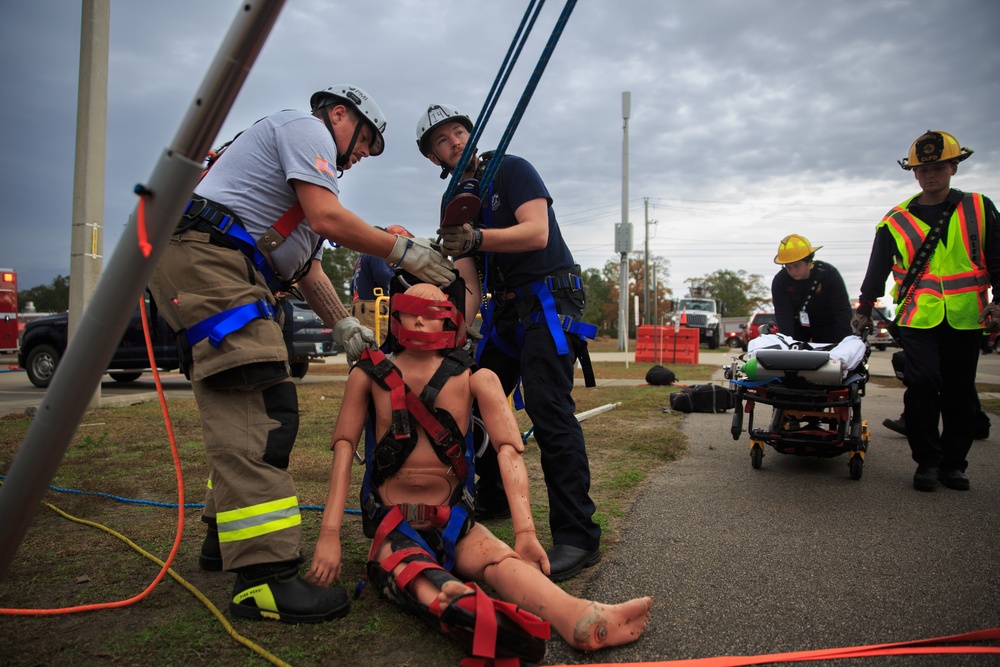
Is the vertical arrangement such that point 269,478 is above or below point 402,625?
above

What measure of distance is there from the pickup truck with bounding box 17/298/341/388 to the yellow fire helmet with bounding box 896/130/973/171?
26.5 ft

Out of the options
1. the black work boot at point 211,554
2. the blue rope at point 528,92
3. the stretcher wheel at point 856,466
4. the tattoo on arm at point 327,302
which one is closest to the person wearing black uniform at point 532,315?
the blue rope at point 528,92

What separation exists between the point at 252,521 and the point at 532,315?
4.97 feet

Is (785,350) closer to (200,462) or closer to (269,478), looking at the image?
(269,478)

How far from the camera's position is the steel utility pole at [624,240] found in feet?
93.4

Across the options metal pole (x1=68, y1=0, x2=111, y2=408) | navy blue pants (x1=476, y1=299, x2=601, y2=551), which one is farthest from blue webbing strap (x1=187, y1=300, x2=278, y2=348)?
metal pole (x1=68, y1=0, x2=111, y2=408)

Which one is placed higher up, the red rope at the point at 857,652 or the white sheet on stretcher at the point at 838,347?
the white sheet on stretcher at the point at 838,347

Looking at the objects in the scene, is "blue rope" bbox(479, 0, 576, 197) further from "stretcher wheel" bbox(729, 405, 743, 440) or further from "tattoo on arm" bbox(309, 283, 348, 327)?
"stretcher wheel" bbox(729, 405, 743, 440)

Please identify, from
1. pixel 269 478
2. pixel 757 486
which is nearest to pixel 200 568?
pixel 269 478

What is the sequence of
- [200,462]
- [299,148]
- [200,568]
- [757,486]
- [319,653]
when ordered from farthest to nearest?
1. [200,462]
2. [757,486]
3. [200,568]
4. [299,148]
5. [319,653]

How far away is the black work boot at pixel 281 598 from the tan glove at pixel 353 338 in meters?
0.84

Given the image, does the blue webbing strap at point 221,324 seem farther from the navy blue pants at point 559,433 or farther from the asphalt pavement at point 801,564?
the asphalt pavement at point 801,564

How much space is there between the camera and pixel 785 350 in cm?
455

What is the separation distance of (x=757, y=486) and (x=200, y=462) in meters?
3.98
